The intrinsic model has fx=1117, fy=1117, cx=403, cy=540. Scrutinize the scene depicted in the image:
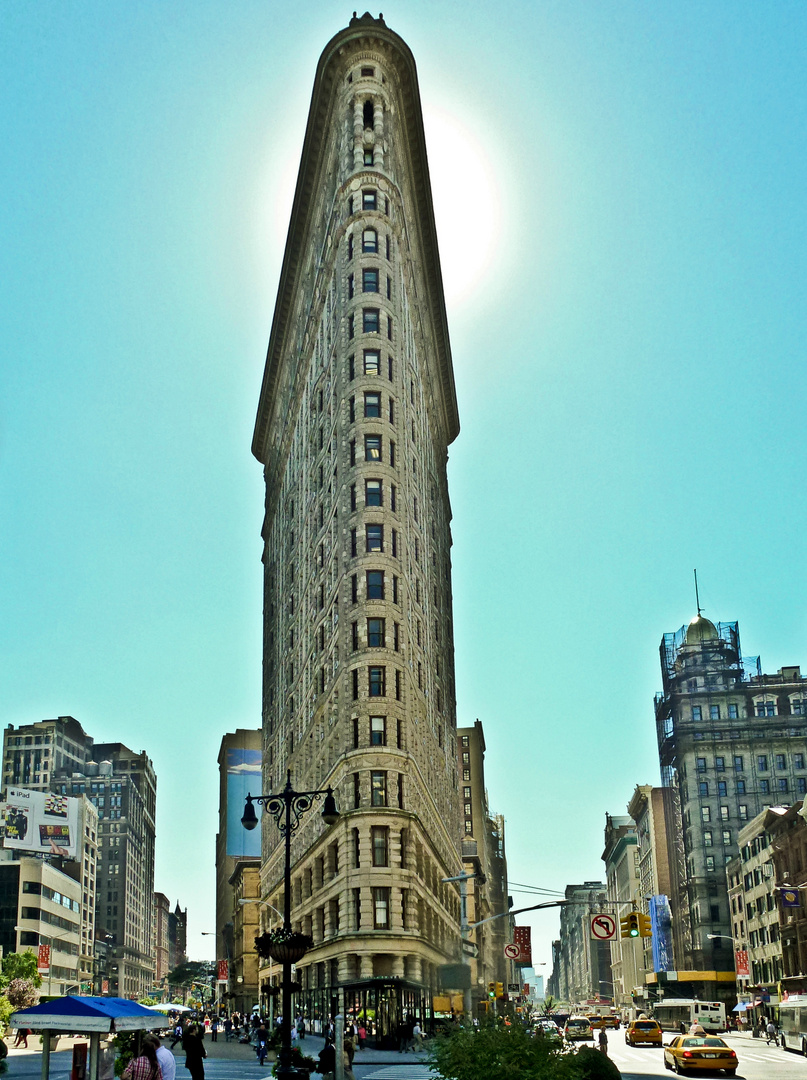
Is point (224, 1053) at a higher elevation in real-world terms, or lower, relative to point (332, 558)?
lower

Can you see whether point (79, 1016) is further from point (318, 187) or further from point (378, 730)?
point (318, 187)

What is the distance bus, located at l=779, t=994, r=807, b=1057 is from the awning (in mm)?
48022

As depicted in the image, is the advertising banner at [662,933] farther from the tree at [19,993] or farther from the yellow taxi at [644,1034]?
the yellow taxi at [644,1034]

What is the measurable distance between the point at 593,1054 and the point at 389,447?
56.3 meters

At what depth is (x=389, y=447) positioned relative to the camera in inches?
3059

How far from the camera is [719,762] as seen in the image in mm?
158125

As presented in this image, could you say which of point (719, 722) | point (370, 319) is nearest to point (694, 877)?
point (719, 722)

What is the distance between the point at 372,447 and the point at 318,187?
116 feet

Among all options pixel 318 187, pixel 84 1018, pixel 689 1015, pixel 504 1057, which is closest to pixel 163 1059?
pixel 84 1018

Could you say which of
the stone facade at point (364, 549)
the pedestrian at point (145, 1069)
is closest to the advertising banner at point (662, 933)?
the stone facade at point (364, 549)

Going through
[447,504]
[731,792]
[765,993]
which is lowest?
[765,993]

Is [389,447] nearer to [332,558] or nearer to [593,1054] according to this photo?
[332,558]

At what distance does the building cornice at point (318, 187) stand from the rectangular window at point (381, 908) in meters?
61.4

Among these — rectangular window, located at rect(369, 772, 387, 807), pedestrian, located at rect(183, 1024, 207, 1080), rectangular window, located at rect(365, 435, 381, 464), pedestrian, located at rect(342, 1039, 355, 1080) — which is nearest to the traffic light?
pedestrian, located at rect(342, 1039, 355, 1080)
